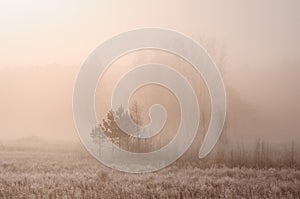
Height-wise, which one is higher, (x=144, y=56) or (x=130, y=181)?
(x=144, y=56)

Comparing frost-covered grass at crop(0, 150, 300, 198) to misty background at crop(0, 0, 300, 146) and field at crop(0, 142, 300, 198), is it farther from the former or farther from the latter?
misty background at crop(0, 0, 300, 146)

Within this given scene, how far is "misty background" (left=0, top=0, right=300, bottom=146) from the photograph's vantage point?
570cm

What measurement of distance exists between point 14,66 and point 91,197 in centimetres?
190

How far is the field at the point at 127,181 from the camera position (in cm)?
548

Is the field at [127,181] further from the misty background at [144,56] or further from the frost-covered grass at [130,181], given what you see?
the misty background at [144,56]

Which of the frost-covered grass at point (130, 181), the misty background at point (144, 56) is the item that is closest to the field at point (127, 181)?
the frost-covered grass at point (130, 181)

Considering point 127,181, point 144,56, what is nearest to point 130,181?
point 127,181

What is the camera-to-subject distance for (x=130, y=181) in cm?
570

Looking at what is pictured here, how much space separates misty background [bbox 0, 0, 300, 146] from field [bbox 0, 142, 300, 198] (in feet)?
1.08

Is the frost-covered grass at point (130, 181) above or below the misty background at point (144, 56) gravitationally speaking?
below

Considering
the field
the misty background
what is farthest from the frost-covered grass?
the misty background

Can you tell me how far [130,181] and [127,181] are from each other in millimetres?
33

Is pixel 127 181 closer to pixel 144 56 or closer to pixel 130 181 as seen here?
pixel 130 181

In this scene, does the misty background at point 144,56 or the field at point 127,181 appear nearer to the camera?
the field at point 127,181
